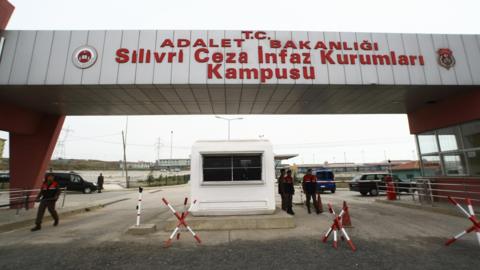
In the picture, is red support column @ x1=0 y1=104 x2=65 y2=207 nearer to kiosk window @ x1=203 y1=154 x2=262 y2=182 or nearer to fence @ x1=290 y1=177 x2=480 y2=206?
kiosk window @ x1=203 y1=154 x2=262 y2=182

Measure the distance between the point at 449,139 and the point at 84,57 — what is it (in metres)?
15.8

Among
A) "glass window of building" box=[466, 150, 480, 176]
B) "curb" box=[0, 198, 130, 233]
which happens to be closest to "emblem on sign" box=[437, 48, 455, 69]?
"glass window of building" box=[466, 150, 480, 176]

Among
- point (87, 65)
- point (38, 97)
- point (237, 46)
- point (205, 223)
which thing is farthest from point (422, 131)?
point (38, 97)

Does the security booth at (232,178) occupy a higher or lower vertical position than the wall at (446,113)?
lower

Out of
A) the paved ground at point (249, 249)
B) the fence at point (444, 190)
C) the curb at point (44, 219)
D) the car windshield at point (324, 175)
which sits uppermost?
the car windshield at point (324, 175)

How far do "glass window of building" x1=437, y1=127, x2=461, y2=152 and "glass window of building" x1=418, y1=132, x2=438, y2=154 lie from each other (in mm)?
367

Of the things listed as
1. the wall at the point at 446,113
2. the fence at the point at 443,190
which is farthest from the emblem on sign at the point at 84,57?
the wall at the point at 446,113

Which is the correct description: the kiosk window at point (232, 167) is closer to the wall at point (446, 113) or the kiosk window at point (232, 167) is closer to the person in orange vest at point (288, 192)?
the person in orange vest at point (288, 192)

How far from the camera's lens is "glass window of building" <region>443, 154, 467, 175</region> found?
10.3 m

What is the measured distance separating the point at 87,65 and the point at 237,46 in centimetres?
539

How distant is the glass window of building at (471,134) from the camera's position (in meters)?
9.51

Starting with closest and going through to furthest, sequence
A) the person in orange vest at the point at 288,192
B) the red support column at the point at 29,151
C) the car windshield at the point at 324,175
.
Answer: the person in orange vest at the point at 288,192
the red support column at the point at 29,151
the car windshield at the point at 324,175

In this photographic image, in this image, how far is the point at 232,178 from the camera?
838 cm

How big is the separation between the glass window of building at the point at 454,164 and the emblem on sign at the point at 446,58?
440cm
